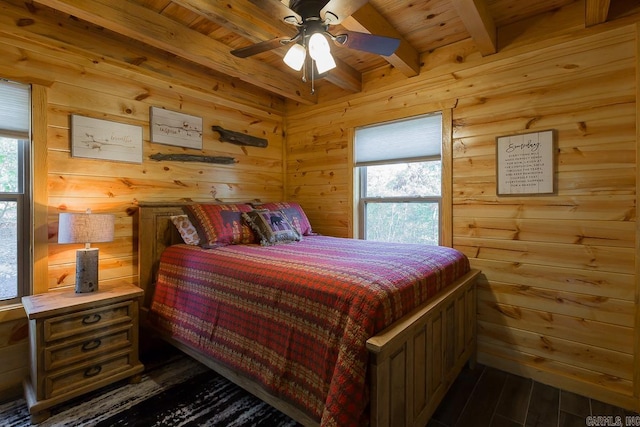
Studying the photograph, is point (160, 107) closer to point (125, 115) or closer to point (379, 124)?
point (125, 115)

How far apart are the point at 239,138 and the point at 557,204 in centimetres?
285

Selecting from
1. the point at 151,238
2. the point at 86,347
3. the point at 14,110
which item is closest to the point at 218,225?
the point at 151,238

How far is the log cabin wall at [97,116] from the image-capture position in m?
2.00

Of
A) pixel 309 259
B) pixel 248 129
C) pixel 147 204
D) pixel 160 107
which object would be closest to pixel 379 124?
pixel 248 129

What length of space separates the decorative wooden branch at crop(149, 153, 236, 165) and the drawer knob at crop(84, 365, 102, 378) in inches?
63.9

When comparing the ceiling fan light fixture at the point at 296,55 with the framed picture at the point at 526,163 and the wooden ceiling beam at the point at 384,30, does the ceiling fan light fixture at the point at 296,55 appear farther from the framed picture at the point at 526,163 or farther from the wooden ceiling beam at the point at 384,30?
the framed picture at the point at 526,163

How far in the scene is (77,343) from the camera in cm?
185

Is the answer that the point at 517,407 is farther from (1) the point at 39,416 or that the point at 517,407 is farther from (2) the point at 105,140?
(2) the point at 105,140

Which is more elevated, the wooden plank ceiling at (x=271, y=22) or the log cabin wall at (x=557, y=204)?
the wooden plank ceiling at (x=271, y=22)

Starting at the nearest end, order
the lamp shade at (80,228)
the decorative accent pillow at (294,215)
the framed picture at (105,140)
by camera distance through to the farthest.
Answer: the lamp shade at (80,228) < the framed picture at (105,140) < the decorative accent pillow at (294,215)

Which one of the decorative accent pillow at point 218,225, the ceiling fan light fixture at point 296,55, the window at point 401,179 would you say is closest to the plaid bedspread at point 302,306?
the decorative accent pillow at point 218,225

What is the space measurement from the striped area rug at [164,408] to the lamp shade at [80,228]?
0.99m

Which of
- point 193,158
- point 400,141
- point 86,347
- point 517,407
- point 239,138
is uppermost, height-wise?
point 239,138

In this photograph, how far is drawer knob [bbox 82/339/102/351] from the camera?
6.18ft
